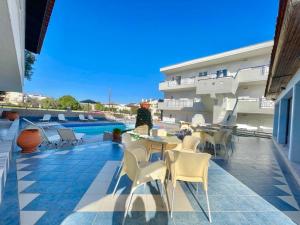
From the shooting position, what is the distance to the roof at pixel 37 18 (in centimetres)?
375

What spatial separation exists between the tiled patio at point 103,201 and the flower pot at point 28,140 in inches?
52.6

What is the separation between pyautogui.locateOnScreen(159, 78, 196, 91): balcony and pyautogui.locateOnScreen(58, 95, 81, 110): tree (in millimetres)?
15691

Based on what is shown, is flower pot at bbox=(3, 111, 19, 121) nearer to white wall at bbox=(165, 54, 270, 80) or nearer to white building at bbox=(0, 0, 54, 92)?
white building at bbox=(0, 0, 54, 92)


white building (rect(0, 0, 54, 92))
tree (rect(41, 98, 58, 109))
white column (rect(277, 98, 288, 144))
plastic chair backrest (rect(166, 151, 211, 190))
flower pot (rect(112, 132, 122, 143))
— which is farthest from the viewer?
tree (rect(41, 98, 58, 109))

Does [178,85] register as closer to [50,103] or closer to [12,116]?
[12,116]

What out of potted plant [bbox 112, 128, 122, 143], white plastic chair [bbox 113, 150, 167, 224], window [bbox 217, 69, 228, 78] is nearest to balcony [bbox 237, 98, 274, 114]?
window [bbox 217, 69, 228, 78]

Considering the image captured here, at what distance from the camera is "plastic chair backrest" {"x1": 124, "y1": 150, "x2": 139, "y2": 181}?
9.49 ft

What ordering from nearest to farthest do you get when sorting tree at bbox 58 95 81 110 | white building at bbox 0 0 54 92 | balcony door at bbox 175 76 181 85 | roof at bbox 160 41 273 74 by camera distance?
white building at bbox 0 0 54 92 < roof at bbox 160 41 273 74 < balcony door at bbox 175 76 181 85 < tree at bbox 58 95 81 110

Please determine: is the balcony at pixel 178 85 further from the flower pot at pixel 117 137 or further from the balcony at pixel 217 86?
the flower pot at pixel 117 137

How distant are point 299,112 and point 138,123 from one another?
5.51m

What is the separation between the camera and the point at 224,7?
19.0m

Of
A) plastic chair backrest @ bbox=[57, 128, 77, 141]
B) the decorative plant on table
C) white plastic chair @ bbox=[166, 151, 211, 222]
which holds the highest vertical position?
the decorative plant on table

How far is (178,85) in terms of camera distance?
23453 millimetres

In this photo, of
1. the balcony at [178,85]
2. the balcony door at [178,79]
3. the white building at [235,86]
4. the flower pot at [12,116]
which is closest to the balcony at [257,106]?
the white building at [235,86]
